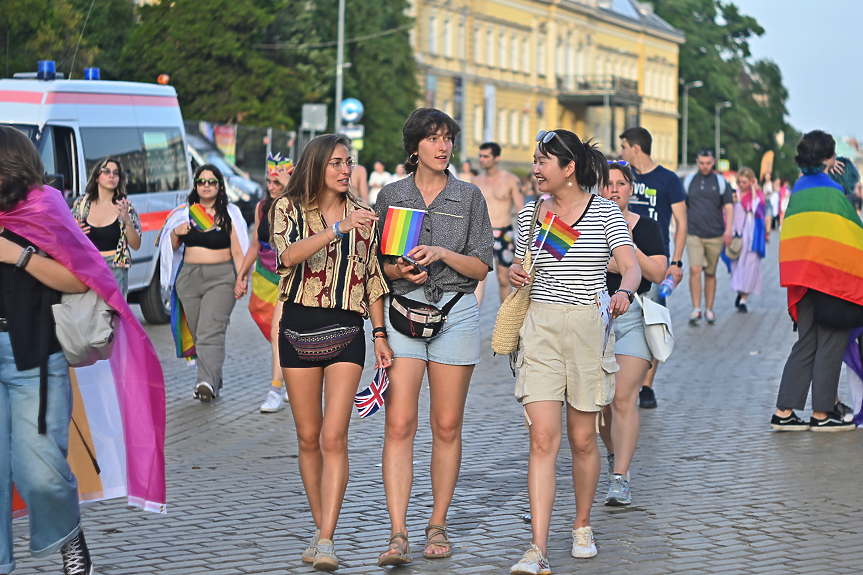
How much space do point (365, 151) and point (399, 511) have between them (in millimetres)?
44590

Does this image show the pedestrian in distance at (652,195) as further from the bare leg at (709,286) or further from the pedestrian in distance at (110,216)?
the bare leg at (709,286)

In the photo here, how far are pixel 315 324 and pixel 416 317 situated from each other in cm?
44

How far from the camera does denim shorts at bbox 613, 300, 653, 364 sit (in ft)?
22.2

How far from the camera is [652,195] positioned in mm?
9117

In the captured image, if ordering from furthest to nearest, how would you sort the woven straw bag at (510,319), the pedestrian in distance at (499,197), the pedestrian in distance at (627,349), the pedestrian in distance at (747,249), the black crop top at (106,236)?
1. the pedestrian in distance at (747,249)
2. the pedestrian in distance at (499,197)
3. the black crop top at (106,236)
4. the pedestrian in distance at (627,349)
5. the woven straw bag at (510,319)

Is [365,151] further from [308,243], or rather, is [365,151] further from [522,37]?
[308,243]

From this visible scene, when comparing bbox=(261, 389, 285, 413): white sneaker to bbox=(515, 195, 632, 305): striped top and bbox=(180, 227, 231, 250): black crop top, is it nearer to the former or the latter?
bbox=(180, 227, 231, 250): black crop top

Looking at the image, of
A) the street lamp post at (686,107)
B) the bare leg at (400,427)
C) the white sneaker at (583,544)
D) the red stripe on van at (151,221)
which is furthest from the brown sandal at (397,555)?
the street lamp post at (686,107)

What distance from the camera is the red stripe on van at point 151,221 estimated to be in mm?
14227

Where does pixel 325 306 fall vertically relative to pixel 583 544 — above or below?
above

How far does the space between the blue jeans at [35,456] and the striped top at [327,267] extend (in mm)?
1041

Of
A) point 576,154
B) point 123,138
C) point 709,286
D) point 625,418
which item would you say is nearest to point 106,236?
point 123,138

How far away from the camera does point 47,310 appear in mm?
4883

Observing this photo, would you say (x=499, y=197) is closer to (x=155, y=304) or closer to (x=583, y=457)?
(x=155, y=304)
